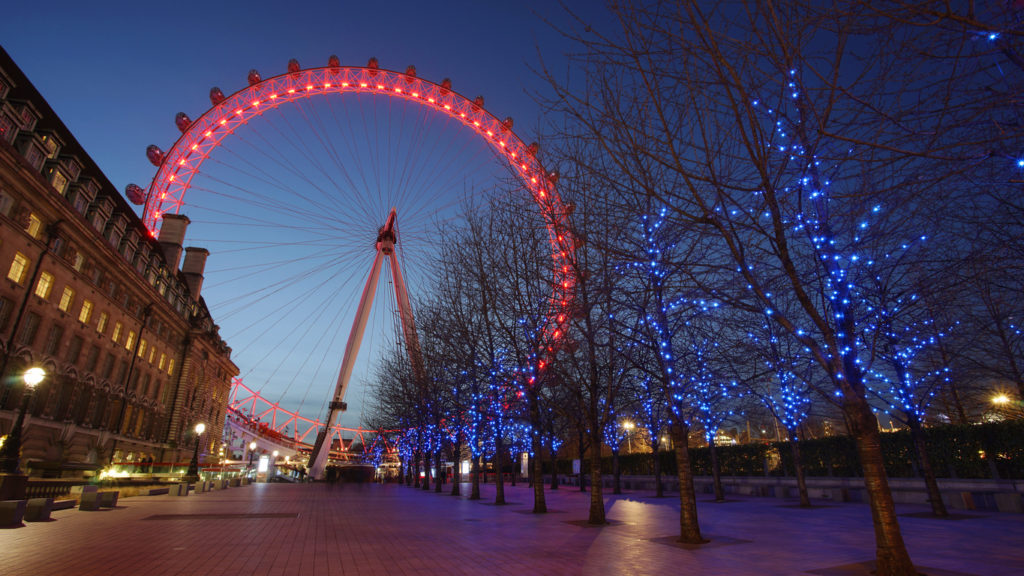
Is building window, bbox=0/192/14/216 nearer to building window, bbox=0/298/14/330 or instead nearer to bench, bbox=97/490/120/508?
building window, bbox=0/298/14/330

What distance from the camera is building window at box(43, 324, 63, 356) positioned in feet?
95.2

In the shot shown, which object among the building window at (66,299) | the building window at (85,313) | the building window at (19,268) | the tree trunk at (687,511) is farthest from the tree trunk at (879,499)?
the building window at (85,313)

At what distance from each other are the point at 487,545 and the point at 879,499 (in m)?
7.32

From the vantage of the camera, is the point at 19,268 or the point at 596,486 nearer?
the point at 596,486

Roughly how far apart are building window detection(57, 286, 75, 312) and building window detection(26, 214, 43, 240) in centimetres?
428

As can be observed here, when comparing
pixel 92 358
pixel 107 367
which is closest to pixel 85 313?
pixel 92 358

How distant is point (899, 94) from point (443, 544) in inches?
438

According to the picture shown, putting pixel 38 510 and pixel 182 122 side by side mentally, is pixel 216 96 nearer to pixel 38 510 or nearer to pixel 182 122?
pixel 182 122

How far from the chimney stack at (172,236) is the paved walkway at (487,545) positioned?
147 ft

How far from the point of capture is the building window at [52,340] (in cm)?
2903

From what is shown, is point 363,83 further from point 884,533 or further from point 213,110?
point 884,533

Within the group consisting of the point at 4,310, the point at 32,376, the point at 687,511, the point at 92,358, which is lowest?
the point at 687,511

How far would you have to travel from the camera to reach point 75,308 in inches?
1246

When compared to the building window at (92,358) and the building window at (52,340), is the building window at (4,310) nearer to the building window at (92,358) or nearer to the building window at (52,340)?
the building window at (52,340)
